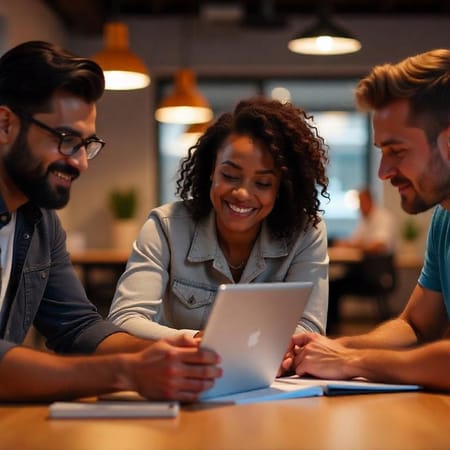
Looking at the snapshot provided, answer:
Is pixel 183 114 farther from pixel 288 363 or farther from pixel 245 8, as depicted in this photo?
pixel 288 363

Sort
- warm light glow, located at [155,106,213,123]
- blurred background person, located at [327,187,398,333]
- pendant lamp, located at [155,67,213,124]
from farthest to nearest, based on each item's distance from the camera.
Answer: blurred background person, located at [327,187,398,333], warm light glow, located at [155,106,213,123], pendant lamp, located at [155,67,213,124]

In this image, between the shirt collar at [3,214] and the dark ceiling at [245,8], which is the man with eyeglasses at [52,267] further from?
the dark ceiling at [245,8]

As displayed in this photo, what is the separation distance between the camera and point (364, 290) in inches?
340

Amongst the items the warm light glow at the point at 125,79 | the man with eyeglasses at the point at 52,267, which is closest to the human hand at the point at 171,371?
the man with eyeglasses at the point at 52,267

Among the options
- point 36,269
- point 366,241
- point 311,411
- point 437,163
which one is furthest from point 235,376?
point 366,241

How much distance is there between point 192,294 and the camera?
2607mm

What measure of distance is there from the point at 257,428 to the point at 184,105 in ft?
21.1

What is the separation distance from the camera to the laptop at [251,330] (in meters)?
1.74

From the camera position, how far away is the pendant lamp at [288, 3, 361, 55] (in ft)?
19.7

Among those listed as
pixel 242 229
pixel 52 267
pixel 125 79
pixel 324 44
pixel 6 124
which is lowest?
pixel 52 267

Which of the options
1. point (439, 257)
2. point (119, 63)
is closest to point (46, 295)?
point (439, 257)

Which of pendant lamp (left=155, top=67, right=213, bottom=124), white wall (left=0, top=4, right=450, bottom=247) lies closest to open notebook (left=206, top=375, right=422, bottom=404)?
pendant lamp (left=155, top=67, right=213, bottom=124)

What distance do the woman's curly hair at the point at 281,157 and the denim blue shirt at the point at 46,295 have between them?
0.50 meters

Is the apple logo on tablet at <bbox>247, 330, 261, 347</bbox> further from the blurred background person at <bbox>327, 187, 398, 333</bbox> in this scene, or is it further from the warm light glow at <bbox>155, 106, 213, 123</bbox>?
the blurred background person at <bbox>327, 187, 398, 333</bbox>
